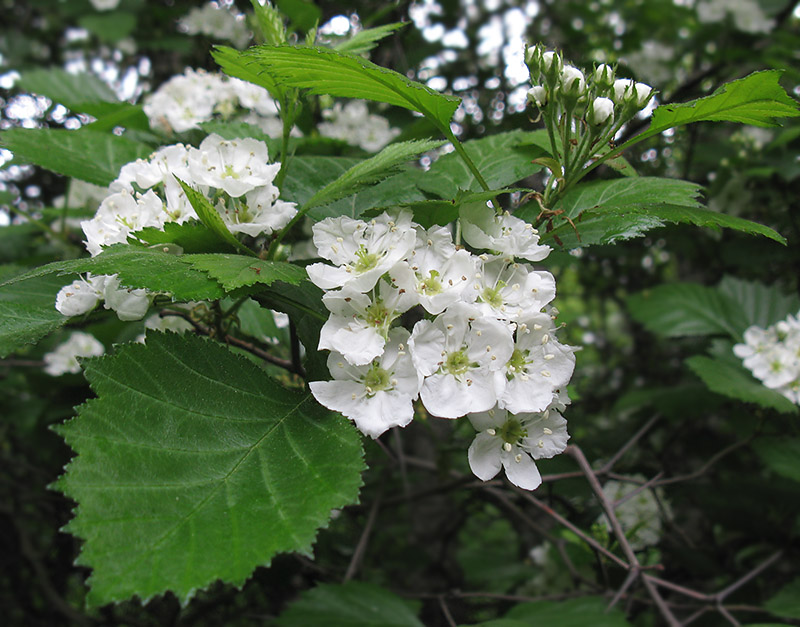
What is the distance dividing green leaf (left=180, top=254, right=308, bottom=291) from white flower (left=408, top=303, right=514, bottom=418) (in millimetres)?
250

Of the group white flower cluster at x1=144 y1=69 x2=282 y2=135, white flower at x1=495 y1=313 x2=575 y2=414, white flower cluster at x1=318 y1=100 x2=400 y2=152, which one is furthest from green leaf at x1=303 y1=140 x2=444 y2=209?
white flower cluster at x1=318 y1=100 x2=400 y2=152

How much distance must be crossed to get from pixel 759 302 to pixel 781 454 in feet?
2.67

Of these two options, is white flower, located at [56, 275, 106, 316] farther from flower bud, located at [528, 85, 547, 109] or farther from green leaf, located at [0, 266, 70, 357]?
flower bud, located at [528, 85, 547, 109]

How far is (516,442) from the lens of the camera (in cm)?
120

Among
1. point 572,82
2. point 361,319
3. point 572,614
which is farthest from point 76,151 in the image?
point 572,614

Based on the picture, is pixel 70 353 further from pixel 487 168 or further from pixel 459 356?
pixel 459 356

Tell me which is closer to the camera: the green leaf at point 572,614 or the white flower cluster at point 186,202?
the white flower cluster at point 186,202

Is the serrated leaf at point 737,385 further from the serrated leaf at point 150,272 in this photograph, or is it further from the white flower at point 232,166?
the serrated leaf at point 150,272

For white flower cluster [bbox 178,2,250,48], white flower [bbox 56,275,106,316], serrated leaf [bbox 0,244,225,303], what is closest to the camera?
serrated leaf [bbox 0,244,225,303]

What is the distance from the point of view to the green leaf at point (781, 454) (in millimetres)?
2104

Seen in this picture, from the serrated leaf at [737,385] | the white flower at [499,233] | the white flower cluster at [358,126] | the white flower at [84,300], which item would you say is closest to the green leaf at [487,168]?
the white flower at [499,233]

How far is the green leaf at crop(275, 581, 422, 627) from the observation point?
1790mm

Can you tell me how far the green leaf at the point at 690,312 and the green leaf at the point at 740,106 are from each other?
165 cm

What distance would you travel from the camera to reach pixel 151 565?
34.7 inches
